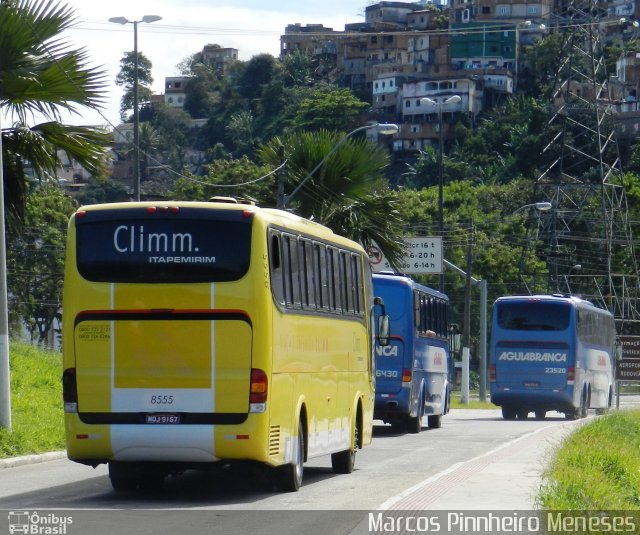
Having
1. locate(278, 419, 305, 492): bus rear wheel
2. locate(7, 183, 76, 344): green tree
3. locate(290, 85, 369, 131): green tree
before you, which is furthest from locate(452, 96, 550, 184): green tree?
locate(278, 419, 305, 492): bus rear wheel

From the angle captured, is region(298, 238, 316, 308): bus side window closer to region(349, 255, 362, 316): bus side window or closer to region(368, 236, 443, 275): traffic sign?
region(349, 255, 362, 316): bus side window

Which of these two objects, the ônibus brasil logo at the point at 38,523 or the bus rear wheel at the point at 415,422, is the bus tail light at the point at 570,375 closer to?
the bus rear wheel at the point at 415,422

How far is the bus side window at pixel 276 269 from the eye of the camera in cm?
1530

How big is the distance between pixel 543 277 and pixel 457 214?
8630 mm

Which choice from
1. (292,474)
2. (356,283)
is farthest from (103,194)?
(292,474)

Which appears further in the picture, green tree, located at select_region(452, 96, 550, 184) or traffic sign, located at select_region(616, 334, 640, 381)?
green tree, located at select_region(452, 96, 550, 184)

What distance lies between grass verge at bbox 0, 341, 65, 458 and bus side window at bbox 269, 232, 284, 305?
5991 millimetres

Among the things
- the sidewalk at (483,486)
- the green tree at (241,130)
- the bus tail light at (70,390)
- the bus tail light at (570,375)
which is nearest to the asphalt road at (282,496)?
the sidewalk at (483,486)

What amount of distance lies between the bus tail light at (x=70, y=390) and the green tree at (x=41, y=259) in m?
53.5

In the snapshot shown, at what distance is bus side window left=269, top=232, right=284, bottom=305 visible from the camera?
50.2 ft

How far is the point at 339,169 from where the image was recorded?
32.0m

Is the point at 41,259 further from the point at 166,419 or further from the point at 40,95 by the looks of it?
the point at 166,419

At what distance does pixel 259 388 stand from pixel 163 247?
71.8 inches

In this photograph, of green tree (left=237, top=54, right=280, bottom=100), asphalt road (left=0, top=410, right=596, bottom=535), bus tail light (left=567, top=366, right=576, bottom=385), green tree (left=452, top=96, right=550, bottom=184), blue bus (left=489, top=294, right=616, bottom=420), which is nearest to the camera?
→ asphalt road (left=0, top=410, right=596, bottom=535)
